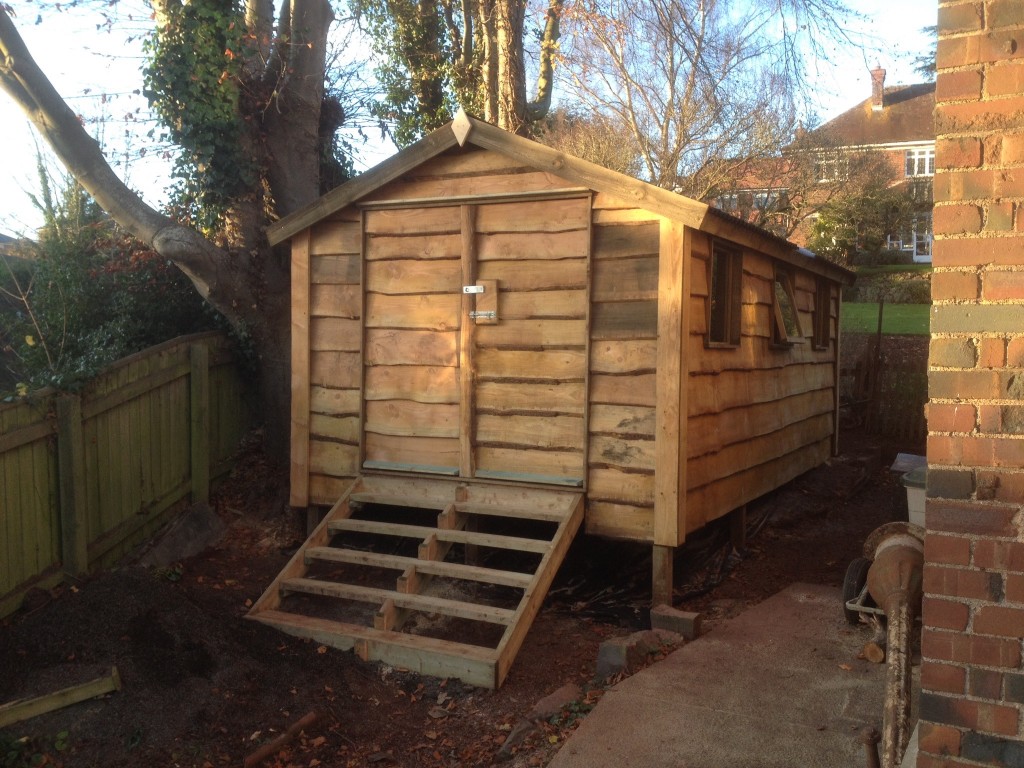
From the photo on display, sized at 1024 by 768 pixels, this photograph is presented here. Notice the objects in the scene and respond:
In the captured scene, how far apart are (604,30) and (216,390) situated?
8.73 metres

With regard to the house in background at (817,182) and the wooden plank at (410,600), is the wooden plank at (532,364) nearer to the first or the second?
the wooden plank at (410,600)

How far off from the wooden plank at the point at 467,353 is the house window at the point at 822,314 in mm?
5823

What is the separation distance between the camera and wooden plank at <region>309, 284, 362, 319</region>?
26.2ft

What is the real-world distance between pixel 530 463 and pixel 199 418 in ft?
11.1

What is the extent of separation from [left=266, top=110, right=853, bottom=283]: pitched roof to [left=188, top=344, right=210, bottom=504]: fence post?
1.39m

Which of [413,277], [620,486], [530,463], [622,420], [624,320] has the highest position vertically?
[413,277]

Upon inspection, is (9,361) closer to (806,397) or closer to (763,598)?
(763,598)

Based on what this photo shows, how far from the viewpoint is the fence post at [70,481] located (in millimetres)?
6406

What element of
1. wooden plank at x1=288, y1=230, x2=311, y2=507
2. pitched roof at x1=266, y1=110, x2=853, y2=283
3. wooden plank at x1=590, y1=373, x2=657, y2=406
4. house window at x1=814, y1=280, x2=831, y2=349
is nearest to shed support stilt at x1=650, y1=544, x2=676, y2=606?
wooden plank at x1=590, y1=373, x2=657, y2=406

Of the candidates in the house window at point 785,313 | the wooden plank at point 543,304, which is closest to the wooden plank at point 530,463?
the wooden plank at point 543,304

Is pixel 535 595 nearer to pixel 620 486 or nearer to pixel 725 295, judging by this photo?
pixel 620 486

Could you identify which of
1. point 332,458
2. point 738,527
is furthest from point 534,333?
point 738,527

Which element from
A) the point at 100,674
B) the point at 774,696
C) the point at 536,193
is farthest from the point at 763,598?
the point at 100,674

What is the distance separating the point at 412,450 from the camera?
25.6ft
